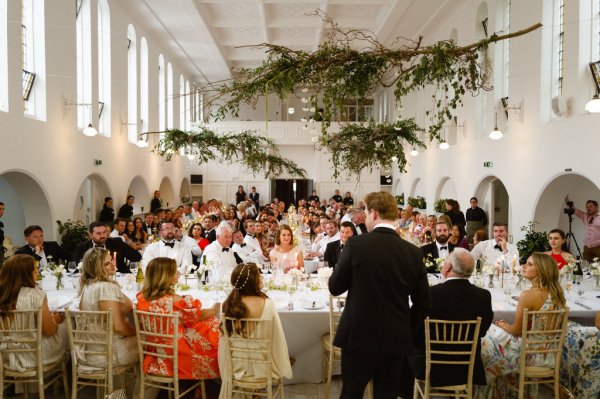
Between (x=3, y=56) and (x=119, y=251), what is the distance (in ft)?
12.2

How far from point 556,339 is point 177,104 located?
1833 centimetres

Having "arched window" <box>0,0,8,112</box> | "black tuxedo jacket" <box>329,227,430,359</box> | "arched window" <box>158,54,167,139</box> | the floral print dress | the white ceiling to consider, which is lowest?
the floral print dress

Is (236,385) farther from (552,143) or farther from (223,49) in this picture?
(223,49)

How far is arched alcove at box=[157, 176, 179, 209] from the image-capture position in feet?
63.5

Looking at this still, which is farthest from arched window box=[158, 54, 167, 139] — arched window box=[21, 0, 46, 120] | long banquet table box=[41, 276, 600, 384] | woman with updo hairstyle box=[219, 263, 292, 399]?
woman with updo hairstyle box=[219, 263, 292, 399]

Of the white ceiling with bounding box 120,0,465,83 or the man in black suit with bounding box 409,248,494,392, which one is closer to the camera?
the man in black suit with bounding box 409,248,494,392

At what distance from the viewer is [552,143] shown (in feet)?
29.3

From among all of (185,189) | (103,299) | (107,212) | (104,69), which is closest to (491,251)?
(103,299)

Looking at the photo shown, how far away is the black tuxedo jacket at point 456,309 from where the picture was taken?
369 cm

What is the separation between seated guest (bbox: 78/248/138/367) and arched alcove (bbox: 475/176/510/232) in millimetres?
10292

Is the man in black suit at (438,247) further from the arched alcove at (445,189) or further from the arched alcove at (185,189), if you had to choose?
the arched alcove at (185,189)

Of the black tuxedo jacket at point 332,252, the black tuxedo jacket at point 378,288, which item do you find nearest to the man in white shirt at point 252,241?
the black tuxedo jacket at point 332,252

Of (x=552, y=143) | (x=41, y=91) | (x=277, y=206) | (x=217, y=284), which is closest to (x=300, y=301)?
(x=217, y=284)

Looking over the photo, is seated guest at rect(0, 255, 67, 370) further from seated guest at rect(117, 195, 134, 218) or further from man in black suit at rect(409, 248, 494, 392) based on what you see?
seated guest at rect(117, 195, 134, 218)
